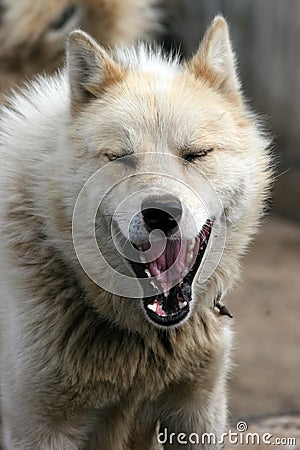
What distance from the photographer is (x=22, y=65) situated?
24.7 ft

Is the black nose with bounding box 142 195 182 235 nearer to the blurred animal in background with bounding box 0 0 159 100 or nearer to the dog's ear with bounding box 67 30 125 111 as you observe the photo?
the dog's ear with bounding box 67 30 125 111

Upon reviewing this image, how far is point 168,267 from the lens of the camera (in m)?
3.63

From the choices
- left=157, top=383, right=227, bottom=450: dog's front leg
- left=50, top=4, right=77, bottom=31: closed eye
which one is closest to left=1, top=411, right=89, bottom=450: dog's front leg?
left=157, top=383, right=227, bottom=450: dog's front leg

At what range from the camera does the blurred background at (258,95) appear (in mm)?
7270

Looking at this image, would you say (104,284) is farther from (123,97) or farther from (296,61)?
(296,61)

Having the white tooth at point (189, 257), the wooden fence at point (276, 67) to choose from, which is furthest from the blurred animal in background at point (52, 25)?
the white tooth at point (189, 257)

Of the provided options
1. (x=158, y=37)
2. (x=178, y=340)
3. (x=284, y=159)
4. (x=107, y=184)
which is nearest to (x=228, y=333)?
(x=178, y=340)

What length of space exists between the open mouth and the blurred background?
1.92m

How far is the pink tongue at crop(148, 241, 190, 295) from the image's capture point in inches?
143

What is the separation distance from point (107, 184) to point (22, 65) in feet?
13.6

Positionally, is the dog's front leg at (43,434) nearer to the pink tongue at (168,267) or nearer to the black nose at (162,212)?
the pink tongue at (168,267)

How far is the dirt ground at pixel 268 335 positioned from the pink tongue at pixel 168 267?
2.19 meters

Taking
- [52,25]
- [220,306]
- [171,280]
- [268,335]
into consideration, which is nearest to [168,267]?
[171,280]

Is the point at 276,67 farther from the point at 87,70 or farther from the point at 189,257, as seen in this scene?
the point at 189,257
